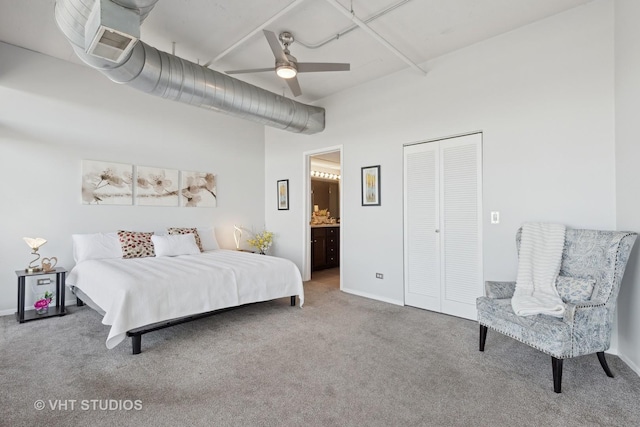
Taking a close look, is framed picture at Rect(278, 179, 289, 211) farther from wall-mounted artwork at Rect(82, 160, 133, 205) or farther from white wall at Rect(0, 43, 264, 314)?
wall-mounted artwork at Rect(82, 160, 133, 205)

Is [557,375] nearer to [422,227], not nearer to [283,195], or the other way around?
[422,227]

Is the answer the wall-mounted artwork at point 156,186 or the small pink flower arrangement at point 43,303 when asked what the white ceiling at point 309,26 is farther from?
the small pink flower arrangement at point 43,303

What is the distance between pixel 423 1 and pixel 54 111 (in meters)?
4.44

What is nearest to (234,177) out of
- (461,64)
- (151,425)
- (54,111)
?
(54,111)

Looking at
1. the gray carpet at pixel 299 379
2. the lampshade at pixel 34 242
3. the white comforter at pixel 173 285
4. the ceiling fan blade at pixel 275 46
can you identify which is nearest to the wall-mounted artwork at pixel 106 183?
the lampshade at pixel 34 242

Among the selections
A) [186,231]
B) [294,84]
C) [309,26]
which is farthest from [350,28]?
[186,231]

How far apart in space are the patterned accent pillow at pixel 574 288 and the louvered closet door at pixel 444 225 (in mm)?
916

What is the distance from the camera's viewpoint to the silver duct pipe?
88.7 inches

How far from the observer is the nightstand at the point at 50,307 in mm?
3311

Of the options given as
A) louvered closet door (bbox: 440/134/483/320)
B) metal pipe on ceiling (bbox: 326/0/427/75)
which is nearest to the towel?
louvered closet door (bbox: 440/134/483/320)

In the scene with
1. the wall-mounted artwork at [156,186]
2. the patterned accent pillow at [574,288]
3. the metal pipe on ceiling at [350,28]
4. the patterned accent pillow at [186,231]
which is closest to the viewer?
the patterned accent pillow at [574,288]

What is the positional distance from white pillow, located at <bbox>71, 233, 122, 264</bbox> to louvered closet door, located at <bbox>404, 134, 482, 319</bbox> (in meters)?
3.81

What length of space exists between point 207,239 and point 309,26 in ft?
11.5

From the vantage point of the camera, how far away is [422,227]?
3.92 metres
